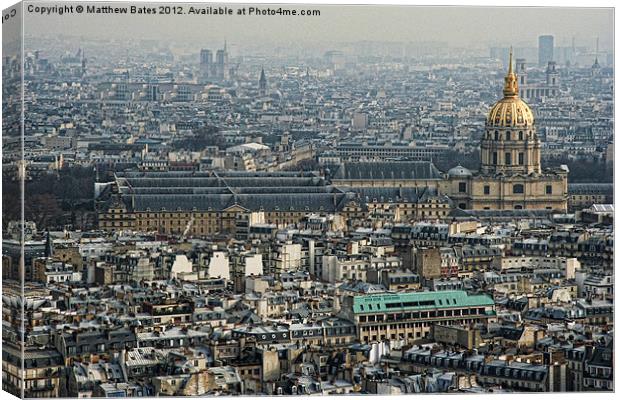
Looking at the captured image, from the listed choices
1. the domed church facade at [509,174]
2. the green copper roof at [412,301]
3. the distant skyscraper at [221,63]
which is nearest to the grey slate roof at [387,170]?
the domed church facade at [509,174]

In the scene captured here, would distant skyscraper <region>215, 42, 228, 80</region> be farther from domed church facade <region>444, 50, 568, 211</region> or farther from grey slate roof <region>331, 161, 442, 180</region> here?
grey slate roof <region>331, 161, 442, 180</region>

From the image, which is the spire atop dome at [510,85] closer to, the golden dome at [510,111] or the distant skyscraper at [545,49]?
the golden dome at [510,111]

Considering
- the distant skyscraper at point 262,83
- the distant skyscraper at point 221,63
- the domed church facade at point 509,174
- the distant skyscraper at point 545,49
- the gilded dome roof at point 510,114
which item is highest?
the distant skyscraper at point 545,49

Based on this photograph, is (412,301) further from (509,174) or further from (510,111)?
(509,174)

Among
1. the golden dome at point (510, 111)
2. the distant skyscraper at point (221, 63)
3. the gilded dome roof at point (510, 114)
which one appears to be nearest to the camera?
the distant skyscraper at point (221, 63)

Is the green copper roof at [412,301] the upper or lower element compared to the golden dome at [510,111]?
lower

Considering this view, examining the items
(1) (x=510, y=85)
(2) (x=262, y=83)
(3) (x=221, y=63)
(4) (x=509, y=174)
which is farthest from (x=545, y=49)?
(4) (x=509, y=174)

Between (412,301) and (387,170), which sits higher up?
(387,170)

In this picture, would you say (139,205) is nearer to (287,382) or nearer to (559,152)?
(559,152)
